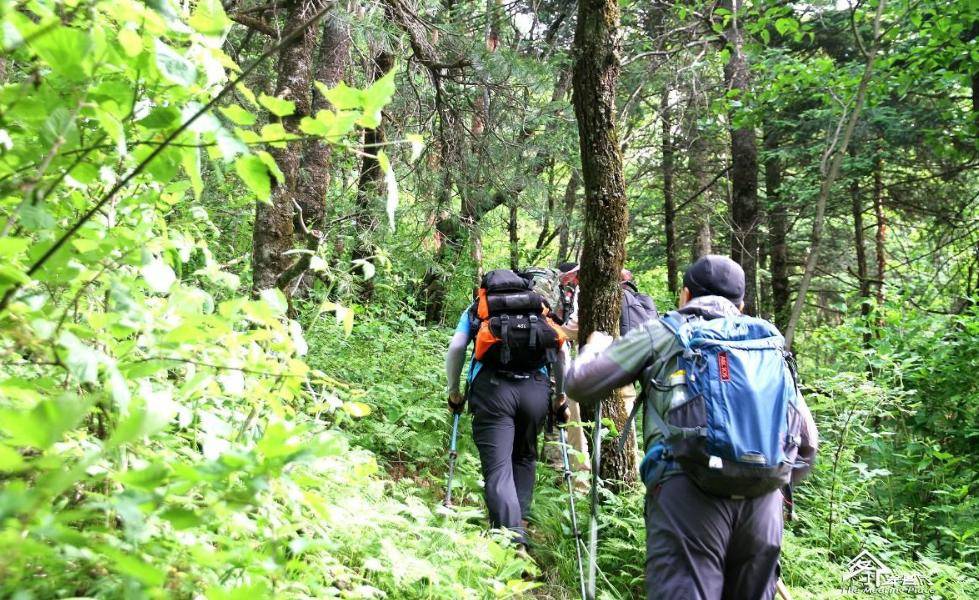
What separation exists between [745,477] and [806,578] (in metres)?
2.30

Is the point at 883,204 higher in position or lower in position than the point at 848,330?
higher

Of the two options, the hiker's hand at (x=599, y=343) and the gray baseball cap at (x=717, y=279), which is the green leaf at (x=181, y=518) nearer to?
the hiker's hand at (x=599, y=343)

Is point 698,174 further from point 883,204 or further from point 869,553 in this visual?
point 869,553

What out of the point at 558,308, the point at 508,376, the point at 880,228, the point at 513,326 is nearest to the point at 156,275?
the point at 513,326

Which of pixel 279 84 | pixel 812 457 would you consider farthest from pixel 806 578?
pixel 279 84

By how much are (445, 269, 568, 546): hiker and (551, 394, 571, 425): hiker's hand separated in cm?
17

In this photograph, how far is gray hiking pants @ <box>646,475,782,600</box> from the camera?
2832mm

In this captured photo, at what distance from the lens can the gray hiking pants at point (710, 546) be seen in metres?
2.83

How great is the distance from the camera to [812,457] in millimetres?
3221

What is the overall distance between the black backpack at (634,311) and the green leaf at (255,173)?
5003mm

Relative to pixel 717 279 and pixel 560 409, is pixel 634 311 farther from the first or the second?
pixel 717 279

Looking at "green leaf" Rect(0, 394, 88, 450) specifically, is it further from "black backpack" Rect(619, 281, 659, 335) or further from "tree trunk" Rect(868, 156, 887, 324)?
"tree trunk" Rect(868, 156, 887, 324)

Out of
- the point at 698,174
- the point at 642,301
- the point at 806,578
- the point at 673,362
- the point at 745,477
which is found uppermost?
the point at 698,174

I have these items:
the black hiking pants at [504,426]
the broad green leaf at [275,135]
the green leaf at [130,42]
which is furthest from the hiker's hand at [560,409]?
the green leaf at [130,42]
